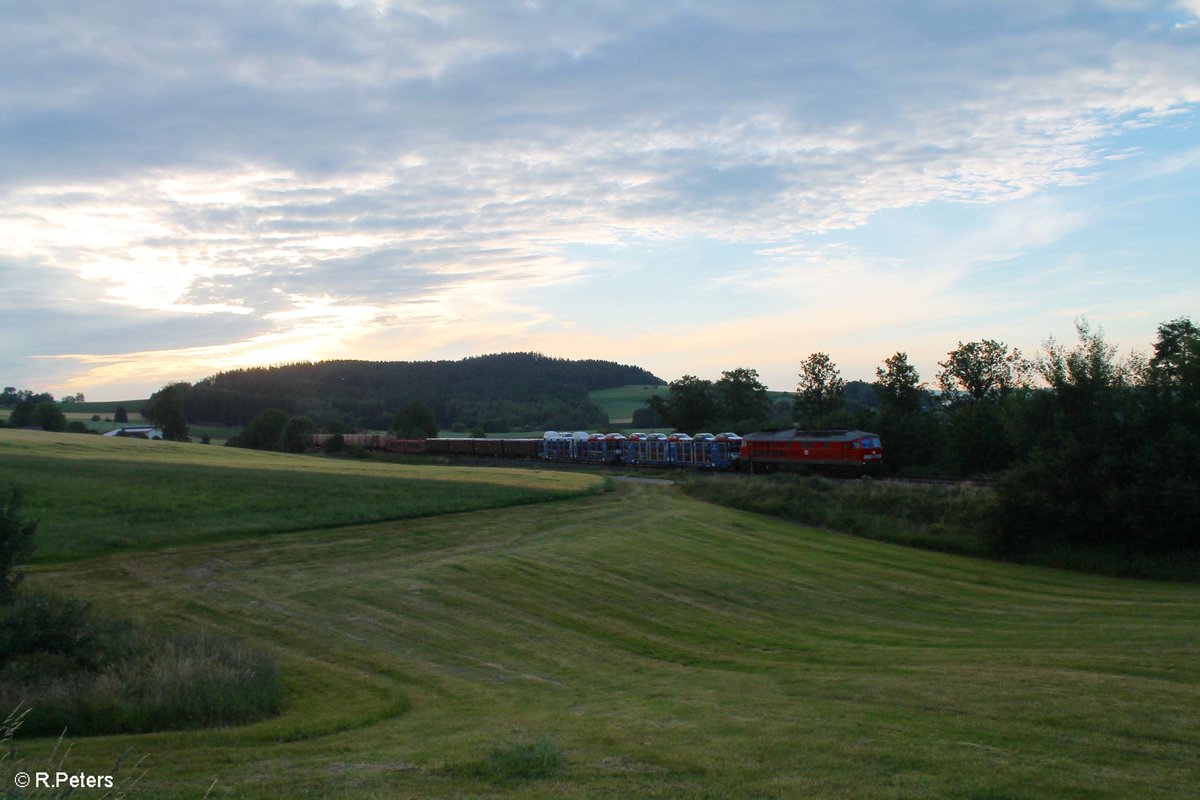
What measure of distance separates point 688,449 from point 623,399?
109 m

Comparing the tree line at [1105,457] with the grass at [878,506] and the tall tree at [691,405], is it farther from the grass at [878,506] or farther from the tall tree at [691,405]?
the tall tree at [691,405]

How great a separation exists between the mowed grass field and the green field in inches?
4745

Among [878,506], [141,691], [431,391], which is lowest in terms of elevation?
[878,506]

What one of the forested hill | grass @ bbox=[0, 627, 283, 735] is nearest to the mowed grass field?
grass @ bbox=[0, 627, 283, 735]

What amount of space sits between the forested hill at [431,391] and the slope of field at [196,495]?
257 ft

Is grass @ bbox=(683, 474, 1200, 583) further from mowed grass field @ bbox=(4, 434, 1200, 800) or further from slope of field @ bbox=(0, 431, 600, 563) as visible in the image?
slope of field @ bbox=(0, 431, 600, 563)

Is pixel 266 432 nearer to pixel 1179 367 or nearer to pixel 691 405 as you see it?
pixel 691 405

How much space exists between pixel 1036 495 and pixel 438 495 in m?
24.5

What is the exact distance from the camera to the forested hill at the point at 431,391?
136000 millimetres

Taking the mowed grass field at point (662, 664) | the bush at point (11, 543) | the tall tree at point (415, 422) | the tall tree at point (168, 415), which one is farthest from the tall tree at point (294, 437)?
the bush at point (11, 543)

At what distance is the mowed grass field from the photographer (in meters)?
7.95

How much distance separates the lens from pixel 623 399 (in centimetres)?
17275

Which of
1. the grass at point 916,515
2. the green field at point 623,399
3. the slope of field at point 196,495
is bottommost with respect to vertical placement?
the grass at point 916,515

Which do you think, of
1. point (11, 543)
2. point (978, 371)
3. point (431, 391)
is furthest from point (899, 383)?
point (431, 391)
